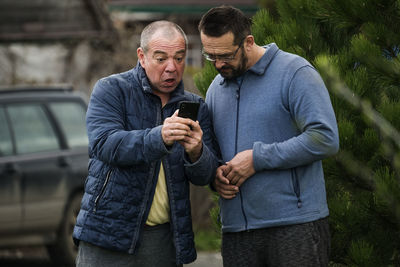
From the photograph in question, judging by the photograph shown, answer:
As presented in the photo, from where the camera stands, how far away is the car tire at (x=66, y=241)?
8086 millimetres

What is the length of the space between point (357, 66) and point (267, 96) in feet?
2.24

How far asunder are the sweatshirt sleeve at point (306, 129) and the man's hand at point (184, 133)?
288 millimetres

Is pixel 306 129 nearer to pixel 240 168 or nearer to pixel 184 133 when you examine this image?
pixel 240 168

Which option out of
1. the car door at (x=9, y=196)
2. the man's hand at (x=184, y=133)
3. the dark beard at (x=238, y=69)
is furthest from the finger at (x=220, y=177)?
the car door at (x=9, y=196)

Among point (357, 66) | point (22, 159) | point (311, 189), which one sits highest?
point (22, 159)

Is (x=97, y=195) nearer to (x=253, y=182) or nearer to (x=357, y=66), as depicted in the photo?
(x=253, y=182)

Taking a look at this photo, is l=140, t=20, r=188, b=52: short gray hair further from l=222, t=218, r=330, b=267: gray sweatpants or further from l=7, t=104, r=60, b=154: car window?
l=7, t=104, r=60, b=154: car window

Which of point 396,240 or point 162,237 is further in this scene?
point 396,240

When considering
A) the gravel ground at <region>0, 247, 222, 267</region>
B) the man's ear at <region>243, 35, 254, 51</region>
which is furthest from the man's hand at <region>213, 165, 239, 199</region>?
the gravel ground at <region>0, 247, 222, 267</region>

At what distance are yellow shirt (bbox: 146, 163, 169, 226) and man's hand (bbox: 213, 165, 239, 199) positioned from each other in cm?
26

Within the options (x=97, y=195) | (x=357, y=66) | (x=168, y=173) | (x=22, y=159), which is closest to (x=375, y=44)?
(x=357, y=66)

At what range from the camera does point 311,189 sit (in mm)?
3383

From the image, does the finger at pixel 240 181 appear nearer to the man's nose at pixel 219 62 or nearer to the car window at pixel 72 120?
the man's nose at pixel 219 62

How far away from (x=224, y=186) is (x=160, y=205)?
328 millimetres
